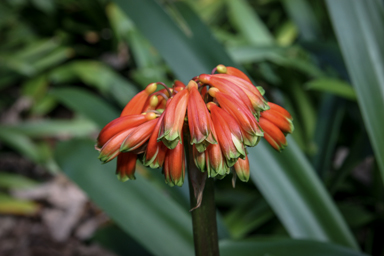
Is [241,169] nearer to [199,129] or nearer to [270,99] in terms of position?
[199,129]

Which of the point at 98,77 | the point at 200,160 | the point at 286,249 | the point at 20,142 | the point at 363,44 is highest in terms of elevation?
the point at 98,77

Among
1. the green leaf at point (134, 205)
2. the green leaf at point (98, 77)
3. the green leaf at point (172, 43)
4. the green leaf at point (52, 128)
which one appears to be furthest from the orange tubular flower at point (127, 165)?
the green leaf at point (52, 128)

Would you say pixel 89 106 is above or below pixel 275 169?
above

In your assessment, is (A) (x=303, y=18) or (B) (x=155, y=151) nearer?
(B) (x=155, y=151)

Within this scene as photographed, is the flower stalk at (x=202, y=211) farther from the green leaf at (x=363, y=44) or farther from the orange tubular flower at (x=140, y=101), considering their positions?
the green leaf at (x=363, y=44)

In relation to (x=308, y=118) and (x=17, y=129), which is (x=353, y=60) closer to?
(x=308, y=118)

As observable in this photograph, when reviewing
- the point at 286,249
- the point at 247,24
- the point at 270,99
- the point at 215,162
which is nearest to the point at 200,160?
the point at 215,162

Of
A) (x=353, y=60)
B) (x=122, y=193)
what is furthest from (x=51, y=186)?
(x=353, y=60)
